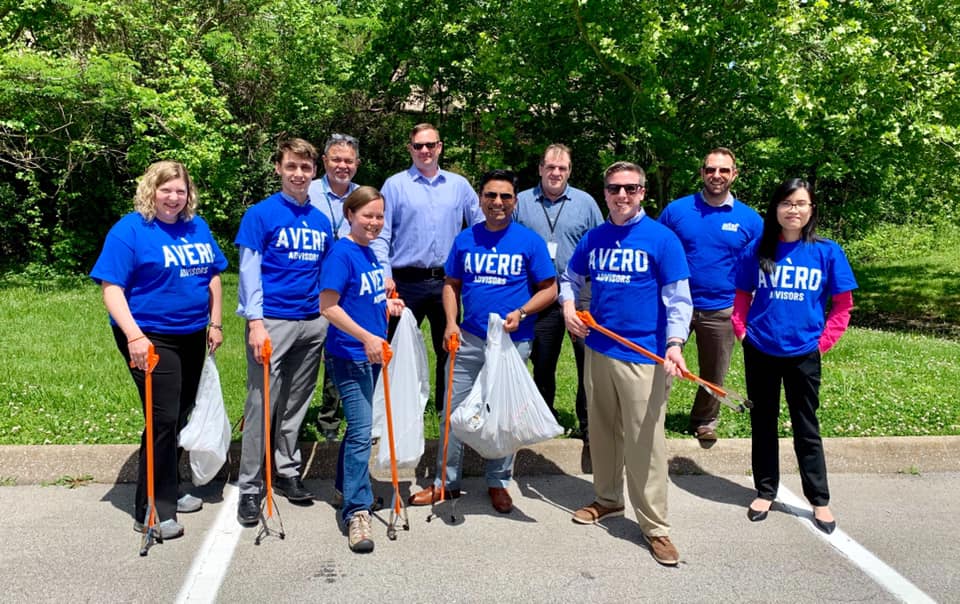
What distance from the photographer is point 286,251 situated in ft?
13.8

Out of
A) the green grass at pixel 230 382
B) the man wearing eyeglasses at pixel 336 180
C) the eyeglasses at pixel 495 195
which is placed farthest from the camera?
the green grass at pixel 230 382

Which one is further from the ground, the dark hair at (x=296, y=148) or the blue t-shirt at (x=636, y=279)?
the dark hair at (x=296, y=148)

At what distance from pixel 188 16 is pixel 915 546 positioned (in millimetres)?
16750

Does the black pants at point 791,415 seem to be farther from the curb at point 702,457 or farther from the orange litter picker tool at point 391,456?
the orange litter picker tool at point 391,456

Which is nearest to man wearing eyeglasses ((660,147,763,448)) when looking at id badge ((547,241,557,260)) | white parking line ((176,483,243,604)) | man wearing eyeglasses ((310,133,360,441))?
id badge ((547,241,557,260))

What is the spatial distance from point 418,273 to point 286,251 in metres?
1.07

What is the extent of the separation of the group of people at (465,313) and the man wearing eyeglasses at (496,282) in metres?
0.01

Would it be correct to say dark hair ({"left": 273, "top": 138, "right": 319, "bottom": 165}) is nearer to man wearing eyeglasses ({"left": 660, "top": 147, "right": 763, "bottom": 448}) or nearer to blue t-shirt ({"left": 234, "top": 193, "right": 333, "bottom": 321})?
blue t-shirt ({"left": 234, "top": 193, "right": 333, "bottom": 321})

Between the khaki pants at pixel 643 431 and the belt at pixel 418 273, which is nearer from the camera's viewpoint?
the khaki pants at pixel 643 431

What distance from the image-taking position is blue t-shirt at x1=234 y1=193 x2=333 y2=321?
4.15 metres

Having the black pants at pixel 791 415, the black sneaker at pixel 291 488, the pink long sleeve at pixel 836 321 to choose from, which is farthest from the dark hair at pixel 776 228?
the black sneaker at pixel 291 488

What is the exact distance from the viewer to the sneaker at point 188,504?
4.36 metres

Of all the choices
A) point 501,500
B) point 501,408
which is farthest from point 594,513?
point 501,408

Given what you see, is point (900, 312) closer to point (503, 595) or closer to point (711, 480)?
point (711, 480)
